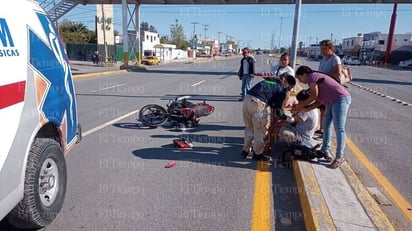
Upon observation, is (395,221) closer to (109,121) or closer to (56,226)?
(56,226)

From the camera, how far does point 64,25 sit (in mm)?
62719

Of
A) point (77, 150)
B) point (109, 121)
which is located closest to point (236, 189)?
point (77, 150)

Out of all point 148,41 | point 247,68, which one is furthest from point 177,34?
point 247,68

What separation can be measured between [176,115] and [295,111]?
9.43 feet

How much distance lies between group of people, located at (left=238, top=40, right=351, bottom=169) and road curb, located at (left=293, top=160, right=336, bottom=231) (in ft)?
1.71

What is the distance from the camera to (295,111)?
4.98 metres

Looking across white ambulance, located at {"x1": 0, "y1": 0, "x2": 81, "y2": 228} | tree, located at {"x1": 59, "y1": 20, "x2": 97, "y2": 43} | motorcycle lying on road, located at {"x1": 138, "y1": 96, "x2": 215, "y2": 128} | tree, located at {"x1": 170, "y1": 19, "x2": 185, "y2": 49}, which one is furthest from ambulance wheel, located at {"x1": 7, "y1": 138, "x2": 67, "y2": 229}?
tree, located at {"x1": 170, "y1": 19, "x2": 185, "y2": 49}

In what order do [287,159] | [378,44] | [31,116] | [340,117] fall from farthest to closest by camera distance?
[378,44], [287,159], [340,117], [31,116]

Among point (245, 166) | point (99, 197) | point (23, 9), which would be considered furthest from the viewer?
point (245, 166)

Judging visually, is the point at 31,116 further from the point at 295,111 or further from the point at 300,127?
the point at 300,127

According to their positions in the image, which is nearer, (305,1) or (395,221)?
(395,221)

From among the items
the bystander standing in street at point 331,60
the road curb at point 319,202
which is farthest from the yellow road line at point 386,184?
the bystander standing in street at point 331,60

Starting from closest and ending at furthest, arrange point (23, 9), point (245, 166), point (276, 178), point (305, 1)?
point (23, 9) → point (276, 178) → point (245, 166) → point (305, 1)

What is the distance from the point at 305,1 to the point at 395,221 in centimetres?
2546
